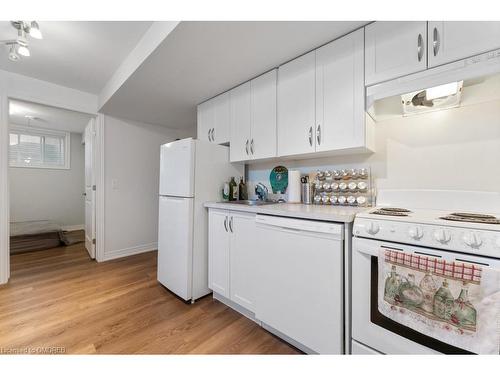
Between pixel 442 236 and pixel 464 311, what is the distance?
0.29m

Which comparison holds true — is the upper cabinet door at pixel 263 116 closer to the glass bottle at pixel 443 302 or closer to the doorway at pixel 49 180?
the glass bottle at pixel 443 302

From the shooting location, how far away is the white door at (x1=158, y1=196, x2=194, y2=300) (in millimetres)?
1946

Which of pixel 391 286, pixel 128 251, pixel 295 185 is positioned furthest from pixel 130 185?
pixel 391 286

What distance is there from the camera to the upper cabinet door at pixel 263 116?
1856mm

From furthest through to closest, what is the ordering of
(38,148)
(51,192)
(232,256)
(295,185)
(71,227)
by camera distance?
(71,227) < (51,192) < (38,148) < (295,185) < (232,256)

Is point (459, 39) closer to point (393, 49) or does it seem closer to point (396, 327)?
point (393, 49)

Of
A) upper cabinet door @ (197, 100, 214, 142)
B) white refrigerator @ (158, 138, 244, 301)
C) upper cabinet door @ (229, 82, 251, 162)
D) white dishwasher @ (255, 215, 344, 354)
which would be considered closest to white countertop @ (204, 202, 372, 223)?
white dishwasher @ (255, 215, 344, 354)

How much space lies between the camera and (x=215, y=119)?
93.6 inches

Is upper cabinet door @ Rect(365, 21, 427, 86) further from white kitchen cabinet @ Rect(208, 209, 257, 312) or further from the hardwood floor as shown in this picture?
the hardwood floor

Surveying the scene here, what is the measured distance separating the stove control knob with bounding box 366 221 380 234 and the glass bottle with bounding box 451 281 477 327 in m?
0.35

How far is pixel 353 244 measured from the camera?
3.68ft

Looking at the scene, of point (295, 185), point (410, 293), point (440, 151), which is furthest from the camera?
point (295, 185)
